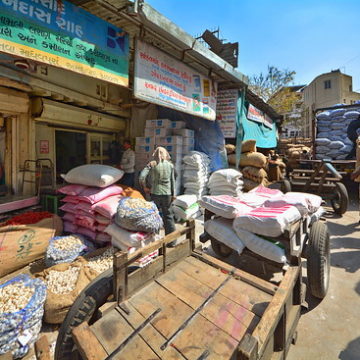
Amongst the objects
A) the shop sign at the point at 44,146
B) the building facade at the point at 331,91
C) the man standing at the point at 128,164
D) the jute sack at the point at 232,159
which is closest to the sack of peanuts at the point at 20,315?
the shop sign at the point at 44,146

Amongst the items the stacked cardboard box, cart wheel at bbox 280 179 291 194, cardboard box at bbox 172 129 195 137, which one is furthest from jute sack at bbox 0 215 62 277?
cart wheel at bbox 280 179 291 194

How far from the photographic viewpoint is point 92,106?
538 centimetres

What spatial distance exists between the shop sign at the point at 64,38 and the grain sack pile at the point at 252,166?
5.04 metres

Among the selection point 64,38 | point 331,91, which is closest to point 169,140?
point 64,38

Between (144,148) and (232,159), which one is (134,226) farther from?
(232,159)

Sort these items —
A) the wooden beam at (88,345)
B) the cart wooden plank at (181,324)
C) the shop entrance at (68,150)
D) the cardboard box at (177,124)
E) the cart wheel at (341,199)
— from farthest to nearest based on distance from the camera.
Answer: the cardboard box at (177,124)
the cart wheel at (341,199)
the shop entrance at (68,150)
the cart wooden plank at (181,324)
the wooden beam at (88,345)

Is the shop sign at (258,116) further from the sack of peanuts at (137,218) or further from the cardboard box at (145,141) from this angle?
the sack of peanuts at (137,218)

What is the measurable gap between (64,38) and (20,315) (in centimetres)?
312

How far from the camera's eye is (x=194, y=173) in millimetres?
5754

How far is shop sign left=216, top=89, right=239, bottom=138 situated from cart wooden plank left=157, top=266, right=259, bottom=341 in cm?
536

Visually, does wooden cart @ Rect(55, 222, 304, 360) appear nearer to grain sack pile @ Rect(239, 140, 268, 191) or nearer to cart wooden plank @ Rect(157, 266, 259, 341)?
cart wooden plank @ Rect(157, 266, 259, 341)

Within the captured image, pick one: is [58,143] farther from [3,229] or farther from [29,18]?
[29,18]

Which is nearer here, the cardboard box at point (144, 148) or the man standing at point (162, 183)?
the man standing at point (162, 183)

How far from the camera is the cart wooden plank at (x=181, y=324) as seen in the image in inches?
53.0
